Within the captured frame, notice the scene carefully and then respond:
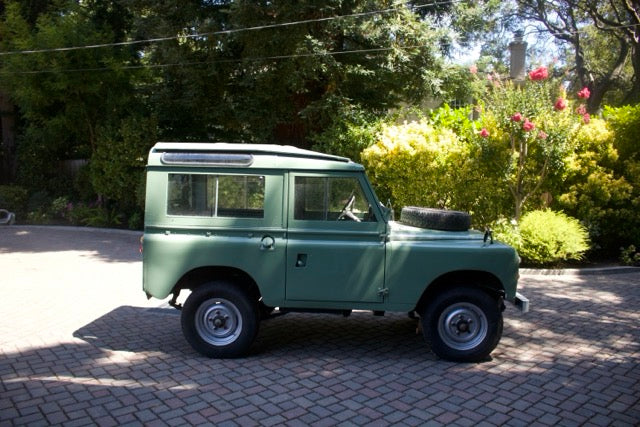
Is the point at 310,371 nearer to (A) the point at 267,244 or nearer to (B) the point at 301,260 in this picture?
(B) the point at 301,260

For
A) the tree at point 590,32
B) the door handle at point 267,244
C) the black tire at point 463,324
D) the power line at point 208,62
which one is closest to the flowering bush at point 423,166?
the power line at point 208,62

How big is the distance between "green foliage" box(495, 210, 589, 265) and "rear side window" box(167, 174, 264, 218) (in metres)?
6.53

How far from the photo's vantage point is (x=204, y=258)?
520cm

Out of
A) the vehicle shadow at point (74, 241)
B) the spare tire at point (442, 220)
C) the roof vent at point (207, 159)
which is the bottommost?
the vehicle shadow at point (74, 241)

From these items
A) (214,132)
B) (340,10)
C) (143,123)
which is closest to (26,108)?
(143,123)

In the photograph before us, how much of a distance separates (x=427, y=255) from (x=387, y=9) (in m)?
9.73

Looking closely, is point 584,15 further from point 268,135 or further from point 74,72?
point 74,72

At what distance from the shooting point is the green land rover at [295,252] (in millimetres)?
5160

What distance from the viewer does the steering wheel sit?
526 centimetres

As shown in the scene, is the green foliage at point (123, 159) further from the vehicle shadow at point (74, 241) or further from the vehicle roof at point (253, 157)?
the vehicle roof at point (253, 157)

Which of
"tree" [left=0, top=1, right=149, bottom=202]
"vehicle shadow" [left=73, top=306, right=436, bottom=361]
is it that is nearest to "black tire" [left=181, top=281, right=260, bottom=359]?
"vehicle shadow" [left=73, top=306, right=436, bottom=361]

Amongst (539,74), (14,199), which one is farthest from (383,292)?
(14,199)

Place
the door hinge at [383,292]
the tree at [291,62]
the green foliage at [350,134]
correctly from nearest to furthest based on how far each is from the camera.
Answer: the door hinge at [383,292] < the green foliage at [350,134] < the tree at [291,62]

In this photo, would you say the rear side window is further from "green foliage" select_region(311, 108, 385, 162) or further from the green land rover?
"green foliage" select_region(311, 108, 385, 162)
